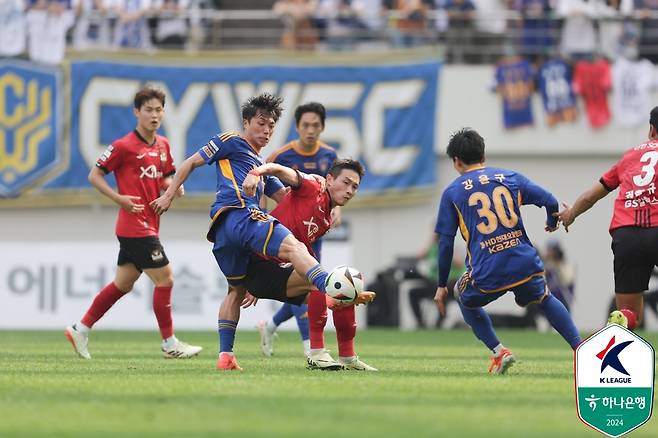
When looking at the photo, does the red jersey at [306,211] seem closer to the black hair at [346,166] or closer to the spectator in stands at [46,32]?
the black hair at [346,166]

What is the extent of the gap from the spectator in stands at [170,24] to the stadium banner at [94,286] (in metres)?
3.95

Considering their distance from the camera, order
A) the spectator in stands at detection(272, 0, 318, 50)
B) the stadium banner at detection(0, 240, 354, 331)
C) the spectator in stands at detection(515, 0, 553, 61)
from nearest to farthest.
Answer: the stadium banner at detection(0, 240, 354, 331), the spectator in stands at detection(272, 0, 318, 50), the spectator in stands at detection(515, 0, 553, 61)

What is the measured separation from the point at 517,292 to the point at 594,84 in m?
13.9

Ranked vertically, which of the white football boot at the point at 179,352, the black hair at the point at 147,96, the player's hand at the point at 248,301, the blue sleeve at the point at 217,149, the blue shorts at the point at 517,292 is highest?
the black hair at the point at 147,96

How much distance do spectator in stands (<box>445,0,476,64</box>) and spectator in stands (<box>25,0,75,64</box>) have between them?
21.7 feet

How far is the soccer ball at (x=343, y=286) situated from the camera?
917 cm

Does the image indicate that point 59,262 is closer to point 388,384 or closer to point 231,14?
point 231,14

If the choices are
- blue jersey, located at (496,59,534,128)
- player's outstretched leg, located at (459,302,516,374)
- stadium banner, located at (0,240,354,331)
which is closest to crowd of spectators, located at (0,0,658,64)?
blue jersey, located at (496,59,534,128)

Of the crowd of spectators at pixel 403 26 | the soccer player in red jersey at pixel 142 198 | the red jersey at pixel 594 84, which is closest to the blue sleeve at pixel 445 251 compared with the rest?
the soccer player in red jersey at pixel 142 198

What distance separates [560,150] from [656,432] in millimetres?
17587

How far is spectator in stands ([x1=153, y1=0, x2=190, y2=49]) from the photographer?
23.5 m

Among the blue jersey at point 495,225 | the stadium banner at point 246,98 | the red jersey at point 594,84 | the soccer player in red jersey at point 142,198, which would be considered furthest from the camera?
the red jersey at point 594,84

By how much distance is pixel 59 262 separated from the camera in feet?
72.3

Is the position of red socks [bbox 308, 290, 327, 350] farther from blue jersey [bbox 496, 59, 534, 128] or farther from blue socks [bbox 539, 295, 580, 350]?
blue jersey [bbox 496, 59, 534, 128]
